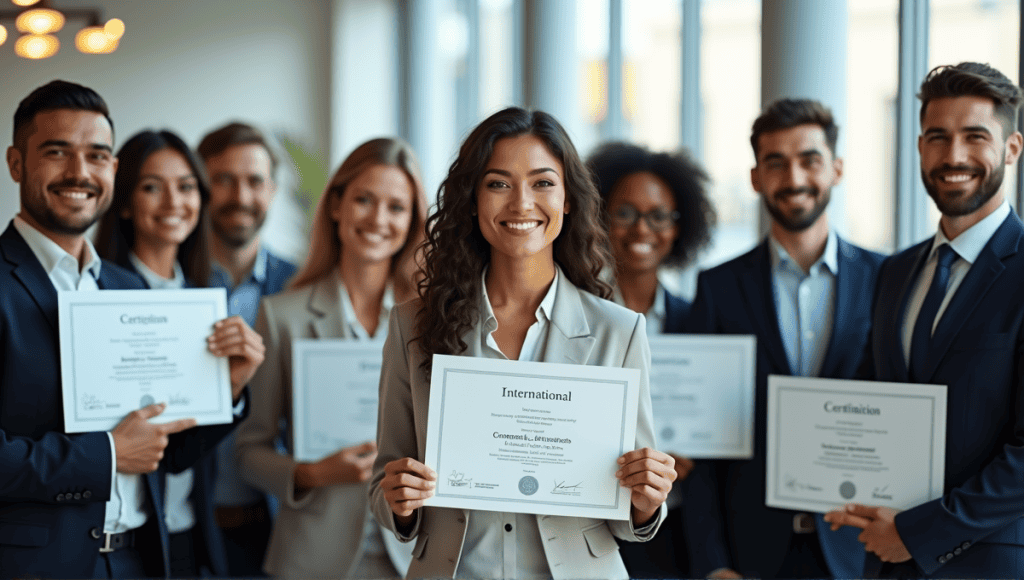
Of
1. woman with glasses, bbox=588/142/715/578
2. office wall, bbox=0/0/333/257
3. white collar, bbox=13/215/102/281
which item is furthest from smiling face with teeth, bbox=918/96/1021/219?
office wall, bbox=0/0/333/257

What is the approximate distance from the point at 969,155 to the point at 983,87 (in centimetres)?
19

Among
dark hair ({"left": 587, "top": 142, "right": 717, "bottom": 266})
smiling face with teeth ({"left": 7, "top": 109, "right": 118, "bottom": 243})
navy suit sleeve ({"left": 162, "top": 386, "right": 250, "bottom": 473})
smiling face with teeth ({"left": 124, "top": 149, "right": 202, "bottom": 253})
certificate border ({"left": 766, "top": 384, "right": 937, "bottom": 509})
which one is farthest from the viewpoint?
dark hair ({"left": 587, "top": 142, "right": 717, "bottom": 266})

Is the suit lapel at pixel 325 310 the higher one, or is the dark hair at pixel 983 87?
the dark hair at pixel 983 87

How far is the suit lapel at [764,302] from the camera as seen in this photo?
3023mm

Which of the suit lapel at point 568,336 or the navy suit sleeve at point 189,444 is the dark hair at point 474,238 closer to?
the suit lapel at point 568,336

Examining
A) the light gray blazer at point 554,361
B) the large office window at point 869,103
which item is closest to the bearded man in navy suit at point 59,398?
the light gray blazer at point 554,361

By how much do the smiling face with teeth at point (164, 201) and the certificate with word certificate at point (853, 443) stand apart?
237 centimetres

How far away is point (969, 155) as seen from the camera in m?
2.51

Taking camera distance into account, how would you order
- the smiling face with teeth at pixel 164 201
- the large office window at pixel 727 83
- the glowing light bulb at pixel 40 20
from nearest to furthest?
the smiling face with teeth at pixel 164 201 < the glowing light bulb at pixel 40 20 < the large office window at pixel 727 83

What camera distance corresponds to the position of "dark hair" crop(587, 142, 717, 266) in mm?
4035

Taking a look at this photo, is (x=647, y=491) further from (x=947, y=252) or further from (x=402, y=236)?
(x=402, y=236)

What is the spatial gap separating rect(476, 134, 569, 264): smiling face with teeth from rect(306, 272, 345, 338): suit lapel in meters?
1.29

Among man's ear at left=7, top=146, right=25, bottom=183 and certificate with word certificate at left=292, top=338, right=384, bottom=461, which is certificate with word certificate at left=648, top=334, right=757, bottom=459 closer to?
certificate with word certificate at left=292, top=338, right=384, bottom=461
